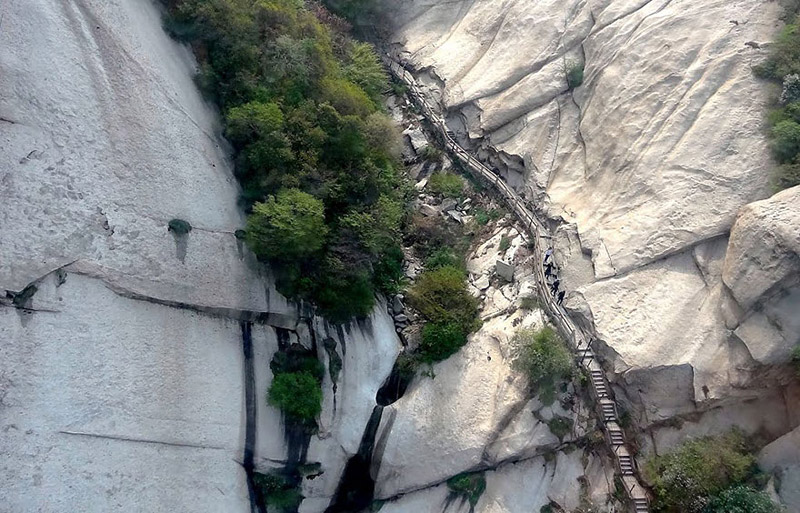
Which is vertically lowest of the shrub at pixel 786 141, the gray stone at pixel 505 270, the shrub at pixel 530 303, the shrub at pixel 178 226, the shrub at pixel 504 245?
the shrub at pixel 530 303

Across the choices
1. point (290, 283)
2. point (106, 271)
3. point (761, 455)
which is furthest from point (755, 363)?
point (106, 271)

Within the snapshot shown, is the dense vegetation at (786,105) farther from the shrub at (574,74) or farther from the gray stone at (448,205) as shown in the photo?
the gray stone at (448,205)

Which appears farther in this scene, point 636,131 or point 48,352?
point 636,131

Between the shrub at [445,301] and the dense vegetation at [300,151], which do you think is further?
the shrub at [445,301]

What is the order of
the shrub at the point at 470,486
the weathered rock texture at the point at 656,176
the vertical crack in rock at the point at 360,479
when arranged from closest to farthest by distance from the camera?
the weathered rock texture at the point at 656,176 < the shrub at the point at 470,486 < the vertical crack in rock at the point at 360,479

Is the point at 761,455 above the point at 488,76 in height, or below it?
below

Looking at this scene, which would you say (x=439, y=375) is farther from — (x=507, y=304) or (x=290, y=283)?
(x=290, y=283)

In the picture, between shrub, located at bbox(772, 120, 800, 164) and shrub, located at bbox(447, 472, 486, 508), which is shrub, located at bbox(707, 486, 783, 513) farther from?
shrub, located at bbox(772, 120, 800, 164)

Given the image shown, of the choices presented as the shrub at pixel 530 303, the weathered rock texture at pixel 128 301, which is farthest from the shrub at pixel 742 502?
the weathered rock texture at pixel 128 301
